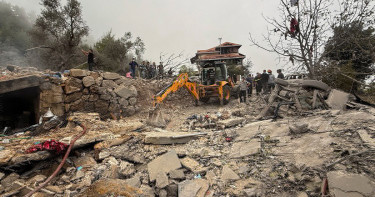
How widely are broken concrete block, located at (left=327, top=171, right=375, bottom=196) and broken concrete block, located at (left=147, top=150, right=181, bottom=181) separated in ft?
7.40

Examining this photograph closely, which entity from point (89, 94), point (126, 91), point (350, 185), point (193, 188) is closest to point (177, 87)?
point (126, 91)

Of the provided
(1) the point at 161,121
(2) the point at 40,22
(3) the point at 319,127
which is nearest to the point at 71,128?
(1) the point at 161,121

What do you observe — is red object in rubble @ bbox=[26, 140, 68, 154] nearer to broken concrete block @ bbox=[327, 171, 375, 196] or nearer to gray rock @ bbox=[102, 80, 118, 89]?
gray rock @ bbox=[102, 80, 118, 89]

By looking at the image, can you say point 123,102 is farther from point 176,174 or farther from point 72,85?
point 176,174

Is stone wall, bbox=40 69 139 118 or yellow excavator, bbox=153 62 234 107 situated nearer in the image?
stone wall, bbox=40 69 139 118

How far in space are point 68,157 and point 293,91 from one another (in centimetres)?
602

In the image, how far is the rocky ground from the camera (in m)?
2.55

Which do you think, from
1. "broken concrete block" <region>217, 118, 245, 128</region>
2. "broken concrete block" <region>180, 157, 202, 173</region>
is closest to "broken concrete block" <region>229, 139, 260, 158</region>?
"broken concrete block" <region>180, 157, 202, 173</region>

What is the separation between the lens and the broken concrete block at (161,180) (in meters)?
3.13

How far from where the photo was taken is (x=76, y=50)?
648 inches

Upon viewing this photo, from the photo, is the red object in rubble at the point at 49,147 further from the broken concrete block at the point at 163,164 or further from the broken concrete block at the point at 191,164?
the broken concrete block at the point at 191,164

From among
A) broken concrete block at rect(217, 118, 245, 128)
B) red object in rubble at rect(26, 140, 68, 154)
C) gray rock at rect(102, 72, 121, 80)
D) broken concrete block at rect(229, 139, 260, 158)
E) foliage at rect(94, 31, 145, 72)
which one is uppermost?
foliage at rect(94, 31, 145, 72)

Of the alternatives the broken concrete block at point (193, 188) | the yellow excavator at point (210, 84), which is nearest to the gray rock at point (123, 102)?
the yellow excavator at point (210, 84)

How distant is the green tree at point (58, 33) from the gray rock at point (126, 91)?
9798 mm
